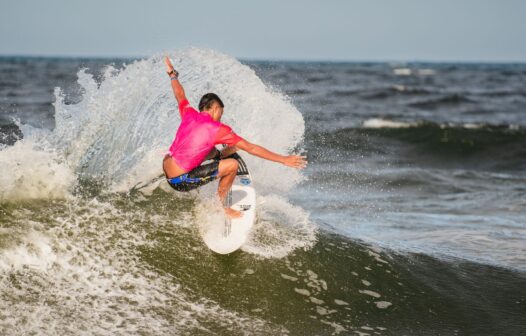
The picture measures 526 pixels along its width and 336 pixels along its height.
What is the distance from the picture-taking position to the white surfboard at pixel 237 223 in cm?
596

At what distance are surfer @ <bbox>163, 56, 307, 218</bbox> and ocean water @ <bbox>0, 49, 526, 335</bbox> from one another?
0.71 metres

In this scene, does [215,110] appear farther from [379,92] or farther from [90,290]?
[379,92]

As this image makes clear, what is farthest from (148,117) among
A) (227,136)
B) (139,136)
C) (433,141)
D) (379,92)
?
(379,92)

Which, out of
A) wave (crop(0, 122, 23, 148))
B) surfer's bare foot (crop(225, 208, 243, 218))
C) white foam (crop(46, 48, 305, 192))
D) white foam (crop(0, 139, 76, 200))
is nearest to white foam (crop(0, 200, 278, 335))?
white foam (crop(0, 139, 76, 200))

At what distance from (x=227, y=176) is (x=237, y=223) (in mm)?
524

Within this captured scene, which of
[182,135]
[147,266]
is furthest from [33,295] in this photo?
[182,135]

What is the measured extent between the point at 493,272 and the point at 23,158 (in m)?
5.45

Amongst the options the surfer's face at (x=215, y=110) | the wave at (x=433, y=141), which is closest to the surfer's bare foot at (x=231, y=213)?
the surfer's face at (x=215, y=110)

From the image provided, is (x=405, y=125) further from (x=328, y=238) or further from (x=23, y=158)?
(x=23, y=158)

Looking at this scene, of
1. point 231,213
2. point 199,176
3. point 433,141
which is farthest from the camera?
point 433,141

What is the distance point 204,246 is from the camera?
20.1 ft

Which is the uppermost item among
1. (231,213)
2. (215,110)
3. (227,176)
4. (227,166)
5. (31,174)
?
(215,110)

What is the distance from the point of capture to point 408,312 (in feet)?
18.7

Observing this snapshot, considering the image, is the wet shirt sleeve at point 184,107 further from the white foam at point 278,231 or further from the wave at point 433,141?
the wave at point 433,141
